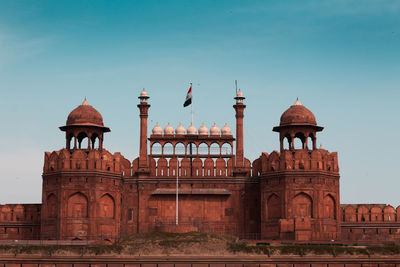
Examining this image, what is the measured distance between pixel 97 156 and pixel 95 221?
638 centimetres

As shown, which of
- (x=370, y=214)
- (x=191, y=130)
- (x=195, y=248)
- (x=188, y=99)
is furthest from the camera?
(x=188, y=99)

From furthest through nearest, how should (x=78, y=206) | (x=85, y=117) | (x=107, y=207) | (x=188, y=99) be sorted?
(x=188, y=99) < (x=85, y=117) < (x=107, y=207) < (x=78, y=206)

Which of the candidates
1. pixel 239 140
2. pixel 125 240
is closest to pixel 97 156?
pixel 125 240

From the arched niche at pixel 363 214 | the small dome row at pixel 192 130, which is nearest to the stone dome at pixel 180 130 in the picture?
the small dome row at pixel 192 130

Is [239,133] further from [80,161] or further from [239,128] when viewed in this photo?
[80,161]

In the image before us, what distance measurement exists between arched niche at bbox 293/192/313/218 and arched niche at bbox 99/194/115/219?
17619 millimetres

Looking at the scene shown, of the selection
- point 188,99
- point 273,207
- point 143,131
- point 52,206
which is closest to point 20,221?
point 52,206

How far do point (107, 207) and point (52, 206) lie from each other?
17.2 feet

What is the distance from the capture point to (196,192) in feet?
232

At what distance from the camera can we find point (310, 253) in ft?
Result: 196

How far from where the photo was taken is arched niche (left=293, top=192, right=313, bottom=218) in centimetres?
6650

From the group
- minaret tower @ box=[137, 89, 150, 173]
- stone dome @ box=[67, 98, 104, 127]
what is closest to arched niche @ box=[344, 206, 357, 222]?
minaret tower @ box=[137, 89, 150, 173]

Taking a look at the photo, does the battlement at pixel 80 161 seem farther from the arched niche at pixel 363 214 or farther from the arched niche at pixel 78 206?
the arched niche at pixel 363 214

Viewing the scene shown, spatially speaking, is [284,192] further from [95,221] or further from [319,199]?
[95,221]
